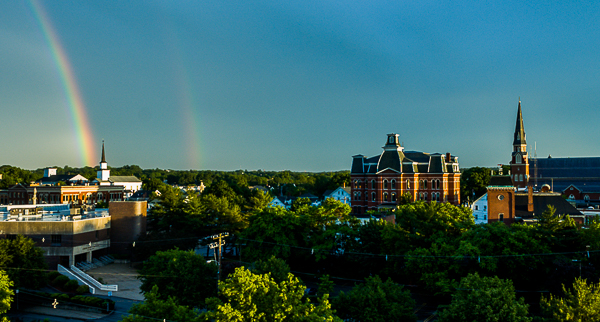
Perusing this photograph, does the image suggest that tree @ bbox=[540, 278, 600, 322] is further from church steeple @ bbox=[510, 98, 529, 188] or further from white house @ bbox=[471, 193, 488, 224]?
church steeple @ bbox=[510, 98, 529, 188]

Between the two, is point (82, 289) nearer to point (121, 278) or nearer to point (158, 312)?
point (121, 278)

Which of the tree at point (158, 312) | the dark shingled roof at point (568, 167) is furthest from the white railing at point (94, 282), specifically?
the dark shingled roof at point (568, 167)

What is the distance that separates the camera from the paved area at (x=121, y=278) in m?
44.7

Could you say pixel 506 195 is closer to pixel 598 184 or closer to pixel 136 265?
pixel 136 265

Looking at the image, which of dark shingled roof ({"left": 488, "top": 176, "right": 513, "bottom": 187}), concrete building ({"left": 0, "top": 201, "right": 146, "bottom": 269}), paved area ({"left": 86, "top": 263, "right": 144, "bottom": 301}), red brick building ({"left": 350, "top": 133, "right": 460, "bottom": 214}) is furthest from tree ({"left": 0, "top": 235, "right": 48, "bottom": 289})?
red brick building ({"left": 350, "top": 133, "right": 460, "bottom": 214})

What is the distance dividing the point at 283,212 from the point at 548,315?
30498mm

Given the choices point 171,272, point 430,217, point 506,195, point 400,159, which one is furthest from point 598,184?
point 171,272

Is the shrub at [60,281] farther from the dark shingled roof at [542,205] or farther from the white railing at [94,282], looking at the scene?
the dark shingled roof at [542,205]

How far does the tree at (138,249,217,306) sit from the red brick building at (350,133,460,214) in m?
57.2

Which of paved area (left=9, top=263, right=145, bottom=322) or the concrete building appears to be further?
the concrete building

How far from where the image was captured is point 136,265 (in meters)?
57.3

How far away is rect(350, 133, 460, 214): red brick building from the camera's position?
292 ft

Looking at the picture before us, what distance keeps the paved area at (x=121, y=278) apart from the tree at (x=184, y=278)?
8872mm

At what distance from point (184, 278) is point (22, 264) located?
1828 centimetres
